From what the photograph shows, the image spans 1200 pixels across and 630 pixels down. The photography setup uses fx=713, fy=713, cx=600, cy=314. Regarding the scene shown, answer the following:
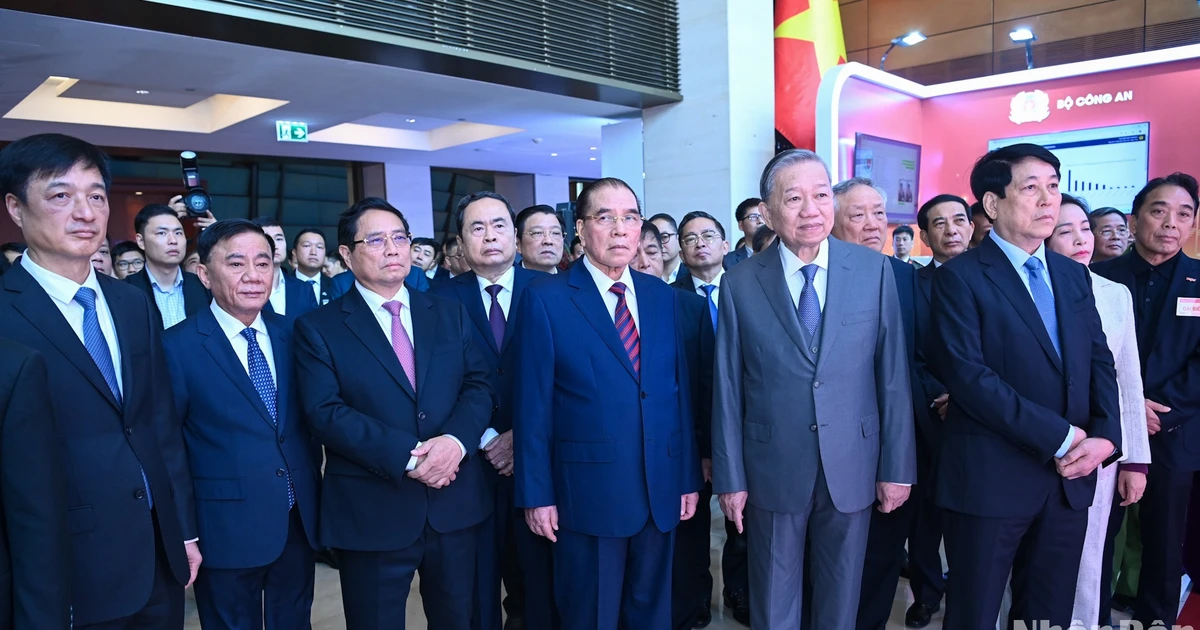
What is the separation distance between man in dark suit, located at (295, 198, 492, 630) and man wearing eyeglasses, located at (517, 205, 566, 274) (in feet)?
3.44

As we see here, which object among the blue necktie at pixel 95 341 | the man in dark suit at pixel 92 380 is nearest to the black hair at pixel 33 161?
the man in dark suit at pixel 92 380

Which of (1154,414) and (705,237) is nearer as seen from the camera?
(1154,414)

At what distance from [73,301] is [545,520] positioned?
1.36 metres

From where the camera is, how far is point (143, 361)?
182cm

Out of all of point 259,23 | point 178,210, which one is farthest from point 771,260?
point 259,23

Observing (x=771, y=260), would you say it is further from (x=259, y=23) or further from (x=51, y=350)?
(x=259, y=23)

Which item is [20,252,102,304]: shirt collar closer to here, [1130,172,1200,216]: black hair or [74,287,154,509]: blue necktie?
[74,287,154,509]: blue necktie

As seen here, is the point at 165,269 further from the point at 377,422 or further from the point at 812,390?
the point at 812,390

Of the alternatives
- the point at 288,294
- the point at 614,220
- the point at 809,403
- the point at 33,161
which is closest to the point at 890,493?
the point at 809,403

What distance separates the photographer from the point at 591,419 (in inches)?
83.8

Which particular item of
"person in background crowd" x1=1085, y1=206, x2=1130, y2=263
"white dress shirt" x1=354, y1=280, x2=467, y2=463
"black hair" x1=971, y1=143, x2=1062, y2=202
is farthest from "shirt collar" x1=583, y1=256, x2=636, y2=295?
"person in background crowd" x1=1085, y1=206, x2=1130, y2=263

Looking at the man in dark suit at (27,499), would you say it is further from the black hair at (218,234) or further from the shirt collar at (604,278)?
the shirt collar at (604,278)

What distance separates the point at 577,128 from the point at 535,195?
6709mm

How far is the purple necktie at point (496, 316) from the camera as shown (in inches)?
111
